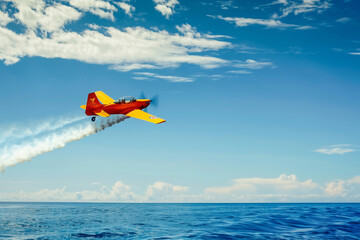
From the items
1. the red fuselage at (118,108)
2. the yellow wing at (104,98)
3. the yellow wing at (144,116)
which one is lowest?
the yellow wing at (144,116)

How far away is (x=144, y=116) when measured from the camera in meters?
46.8

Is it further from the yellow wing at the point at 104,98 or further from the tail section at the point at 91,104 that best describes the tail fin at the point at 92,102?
the yellow wing at the point at 104,98

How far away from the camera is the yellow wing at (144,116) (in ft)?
141

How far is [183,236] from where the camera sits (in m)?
43.3

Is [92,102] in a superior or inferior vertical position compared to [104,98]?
inferior

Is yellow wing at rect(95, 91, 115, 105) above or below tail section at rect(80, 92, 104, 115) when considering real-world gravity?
above

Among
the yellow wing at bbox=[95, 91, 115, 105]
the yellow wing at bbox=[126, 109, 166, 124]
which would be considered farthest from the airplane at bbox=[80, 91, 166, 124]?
the yellow wing at bbox=[95, 91, 115, 105]

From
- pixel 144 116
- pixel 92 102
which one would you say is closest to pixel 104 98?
pixel 92 102

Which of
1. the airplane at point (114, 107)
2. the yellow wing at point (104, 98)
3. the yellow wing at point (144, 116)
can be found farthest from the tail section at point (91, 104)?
the yellow wing at point (144, 116)

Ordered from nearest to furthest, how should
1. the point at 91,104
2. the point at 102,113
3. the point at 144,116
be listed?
the point at 144,116 → the point at 102,113 → the point at 91,104

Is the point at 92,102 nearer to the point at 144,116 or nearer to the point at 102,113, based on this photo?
the point at 102,113

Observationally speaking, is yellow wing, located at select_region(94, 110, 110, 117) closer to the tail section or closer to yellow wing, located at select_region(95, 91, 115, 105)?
the tail section

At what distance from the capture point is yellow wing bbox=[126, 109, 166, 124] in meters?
43.1

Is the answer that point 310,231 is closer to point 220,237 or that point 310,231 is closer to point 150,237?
point 220,237
